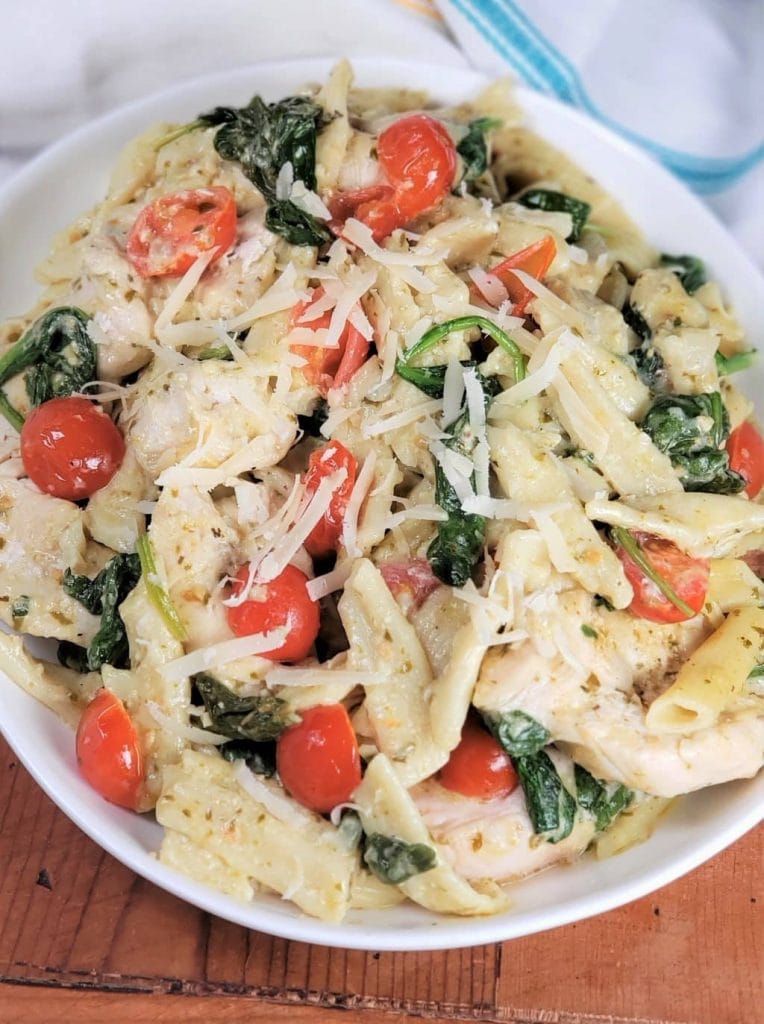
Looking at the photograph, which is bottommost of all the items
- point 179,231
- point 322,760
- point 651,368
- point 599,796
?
point 599,796

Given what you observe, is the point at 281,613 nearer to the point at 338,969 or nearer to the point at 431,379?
the point at 431,379

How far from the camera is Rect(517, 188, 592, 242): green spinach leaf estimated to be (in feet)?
13.4

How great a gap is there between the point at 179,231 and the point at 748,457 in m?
2.01

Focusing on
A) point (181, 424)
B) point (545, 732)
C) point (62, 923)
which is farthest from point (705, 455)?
point (62, 923)

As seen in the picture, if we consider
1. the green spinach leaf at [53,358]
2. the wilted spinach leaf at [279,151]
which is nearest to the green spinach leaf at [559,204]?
the wilted spinach leaf at [279,151]

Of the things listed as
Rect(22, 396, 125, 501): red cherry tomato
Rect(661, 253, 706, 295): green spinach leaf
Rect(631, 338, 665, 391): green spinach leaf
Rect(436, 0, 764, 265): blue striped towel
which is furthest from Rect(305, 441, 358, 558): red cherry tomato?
Rect(436, 0, 764, 265): blue striped towel

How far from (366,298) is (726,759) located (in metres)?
1.71

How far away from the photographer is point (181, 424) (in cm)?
325

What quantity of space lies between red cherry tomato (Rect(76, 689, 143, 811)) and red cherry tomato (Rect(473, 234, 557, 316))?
5.61 ft

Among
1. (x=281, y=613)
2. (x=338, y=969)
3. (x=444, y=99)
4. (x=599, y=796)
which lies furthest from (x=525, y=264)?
(x=338, y=969)

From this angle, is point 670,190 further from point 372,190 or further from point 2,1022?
point 2,1022

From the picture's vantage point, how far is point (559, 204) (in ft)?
13.4

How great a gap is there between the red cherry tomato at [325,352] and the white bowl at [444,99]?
1268 millimetres

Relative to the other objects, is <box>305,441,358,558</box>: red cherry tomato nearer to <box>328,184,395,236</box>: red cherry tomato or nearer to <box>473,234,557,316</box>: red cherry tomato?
<box>473,234,557,316</box>: red cherry tomato
